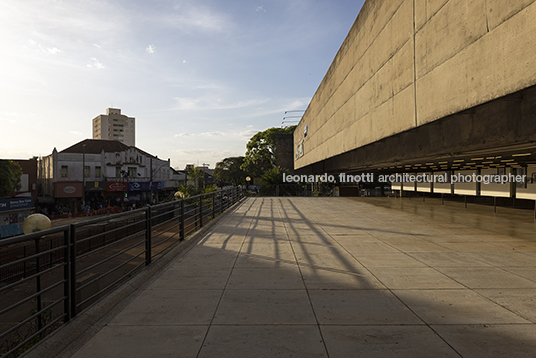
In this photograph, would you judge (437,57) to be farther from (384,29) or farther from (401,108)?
(384,29)

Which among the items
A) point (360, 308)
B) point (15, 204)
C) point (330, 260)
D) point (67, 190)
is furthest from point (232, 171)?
point (360, 308)

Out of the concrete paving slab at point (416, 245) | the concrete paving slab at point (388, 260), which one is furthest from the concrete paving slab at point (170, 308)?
the concrete paving slab at point (416, 245)

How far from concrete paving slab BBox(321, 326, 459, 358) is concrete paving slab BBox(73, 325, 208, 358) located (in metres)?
1.46

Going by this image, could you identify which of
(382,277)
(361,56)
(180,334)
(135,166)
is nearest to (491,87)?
(382,277)

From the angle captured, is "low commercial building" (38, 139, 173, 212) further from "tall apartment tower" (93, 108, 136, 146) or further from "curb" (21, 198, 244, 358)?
"tall apartment tower" (93, 108, 136, 146)

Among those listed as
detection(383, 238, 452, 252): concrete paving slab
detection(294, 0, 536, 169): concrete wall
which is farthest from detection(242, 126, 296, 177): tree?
detection(383, 238, 452, 252): concrete paving slab

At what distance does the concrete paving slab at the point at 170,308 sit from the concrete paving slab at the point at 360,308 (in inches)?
57.6

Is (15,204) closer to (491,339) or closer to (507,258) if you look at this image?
(507,258)

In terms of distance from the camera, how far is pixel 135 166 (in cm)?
5703

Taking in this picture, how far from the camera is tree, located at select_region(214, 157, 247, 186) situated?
97.3m

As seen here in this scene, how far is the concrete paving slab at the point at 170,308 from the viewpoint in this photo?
398 cm

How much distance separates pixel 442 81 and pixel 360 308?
7259 millimetres

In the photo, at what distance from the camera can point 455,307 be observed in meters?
4.33

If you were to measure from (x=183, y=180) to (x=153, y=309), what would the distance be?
80681mm
